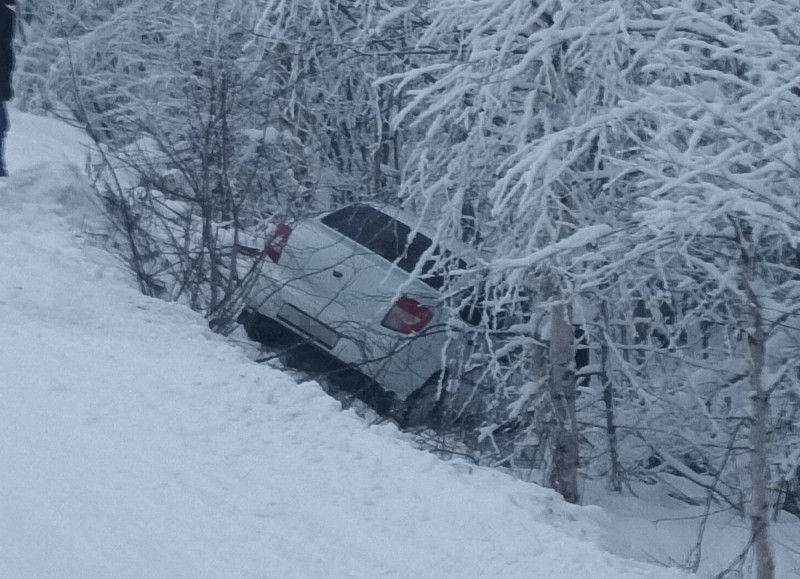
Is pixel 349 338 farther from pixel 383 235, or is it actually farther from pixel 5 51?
pixel 5 51

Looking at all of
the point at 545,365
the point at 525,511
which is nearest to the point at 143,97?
the point at 545,365

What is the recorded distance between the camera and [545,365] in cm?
772

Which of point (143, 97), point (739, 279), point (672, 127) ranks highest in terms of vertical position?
point (672, 127)

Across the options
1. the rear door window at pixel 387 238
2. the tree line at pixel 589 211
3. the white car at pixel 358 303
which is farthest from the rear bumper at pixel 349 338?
the rear door window at pixel 387 238

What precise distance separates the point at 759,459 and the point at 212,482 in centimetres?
296

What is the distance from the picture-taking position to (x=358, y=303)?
308 inches

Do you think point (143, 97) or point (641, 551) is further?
point (143, 97)

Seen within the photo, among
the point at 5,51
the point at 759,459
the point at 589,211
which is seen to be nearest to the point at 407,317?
the point at 589,211

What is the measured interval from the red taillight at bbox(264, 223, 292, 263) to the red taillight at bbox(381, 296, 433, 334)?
0.86 m

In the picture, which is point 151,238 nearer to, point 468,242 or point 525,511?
point 468,242

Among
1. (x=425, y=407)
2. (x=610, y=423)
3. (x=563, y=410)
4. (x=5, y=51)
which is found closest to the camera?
(x=5, y=51)

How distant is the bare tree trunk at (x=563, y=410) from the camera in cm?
720

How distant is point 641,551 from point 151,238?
11.7 ft

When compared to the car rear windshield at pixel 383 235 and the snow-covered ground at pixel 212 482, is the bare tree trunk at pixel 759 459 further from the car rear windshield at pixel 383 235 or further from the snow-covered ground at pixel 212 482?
the car rear windshield at pixel 383 235
